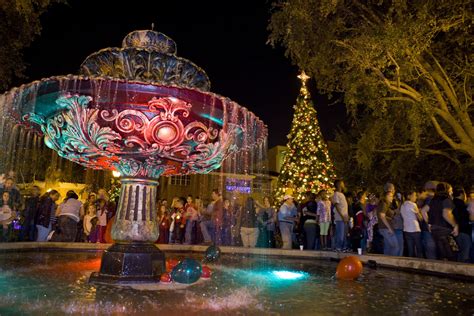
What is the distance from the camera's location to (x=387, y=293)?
16.9 ft

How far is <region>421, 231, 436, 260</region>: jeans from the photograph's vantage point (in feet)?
29.1

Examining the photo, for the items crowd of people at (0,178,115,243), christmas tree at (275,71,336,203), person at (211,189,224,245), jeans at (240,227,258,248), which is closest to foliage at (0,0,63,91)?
crowd of people at (0,178,115,243)

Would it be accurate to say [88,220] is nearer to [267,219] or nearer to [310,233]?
[267,219]

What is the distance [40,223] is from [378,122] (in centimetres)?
1263

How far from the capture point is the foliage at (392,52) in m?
12.3

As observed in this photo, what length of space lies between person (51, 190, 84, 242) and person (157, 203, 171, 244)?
10.7ft

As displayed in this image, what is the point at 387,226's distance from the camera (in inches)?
368

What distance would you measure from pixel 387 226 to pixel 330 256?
5.05 feet

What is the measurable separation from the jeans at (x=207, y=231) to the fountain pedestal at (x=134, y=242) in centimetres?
712

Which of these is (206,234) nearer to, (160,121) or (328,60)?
(328,60)

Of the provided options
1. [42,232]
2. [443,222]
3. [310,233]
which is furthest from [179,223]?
[443,222]

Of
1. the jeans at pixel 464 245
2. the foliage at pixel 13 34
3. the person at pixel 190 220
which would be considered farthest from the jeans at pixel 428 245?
the foliage at pixel 13 34

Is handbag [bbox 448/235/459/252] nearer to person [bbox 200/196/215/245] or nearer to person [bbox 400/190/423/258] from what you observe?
person [bbox 400/190/423/258]

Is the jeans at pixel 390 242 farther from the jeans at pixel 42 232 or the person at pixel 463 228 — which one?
the jeans at pixel 42 232
